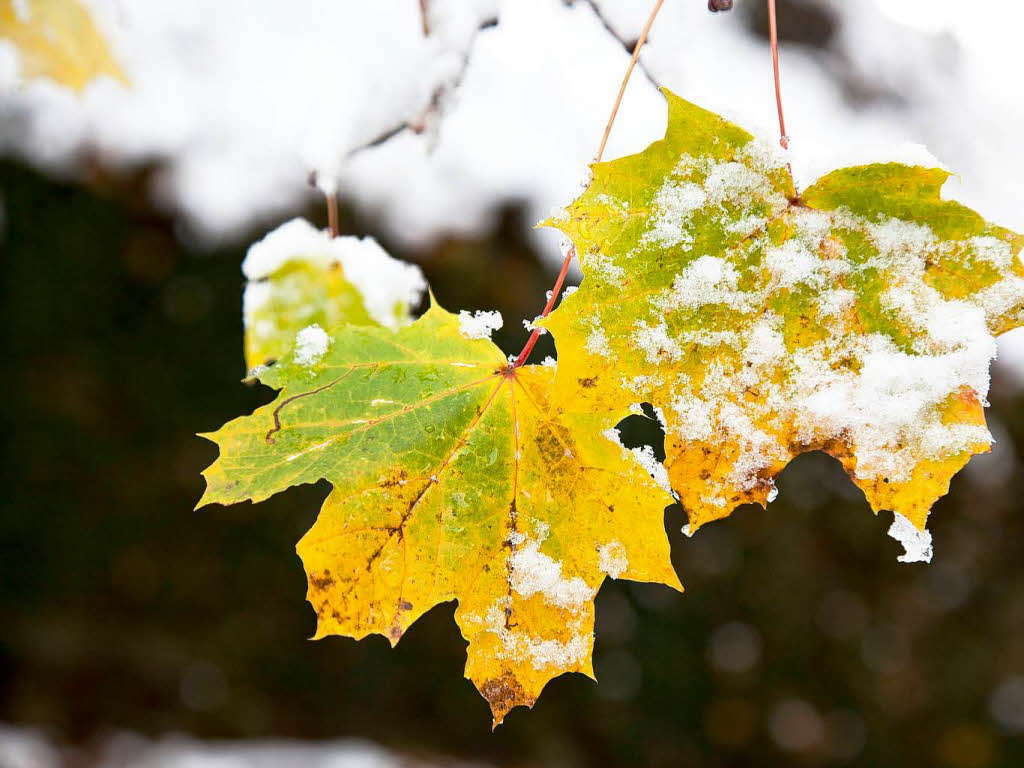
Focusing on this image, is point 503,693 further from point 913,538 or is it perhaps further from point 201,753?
point 201,753

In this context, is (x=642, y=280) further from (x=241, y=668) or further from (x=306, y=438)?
(x=241, y=668)

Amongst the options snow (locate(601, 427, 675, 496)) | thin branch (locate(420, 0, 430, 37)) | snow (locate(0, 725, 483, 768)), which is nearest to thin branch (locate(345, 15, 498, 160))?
thin branch (locate(420, 0, 430, 37))

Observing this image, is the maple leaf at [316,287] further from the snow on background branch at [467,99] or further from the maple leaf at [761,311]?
the maple leaf at [761,311]

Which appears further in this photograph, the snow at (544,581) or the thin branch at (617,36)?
the thin branch at (617,36)

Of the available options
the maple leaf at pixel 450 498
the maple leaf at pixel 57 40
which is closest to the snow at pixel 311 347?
the maple leaf at pixel 450 498

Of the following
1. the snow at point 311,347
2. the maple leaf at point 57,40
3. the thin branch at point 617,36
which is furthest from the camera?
the maple leaf at point 57,40

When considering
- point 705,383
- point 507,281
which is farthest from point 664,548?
point 507,281
